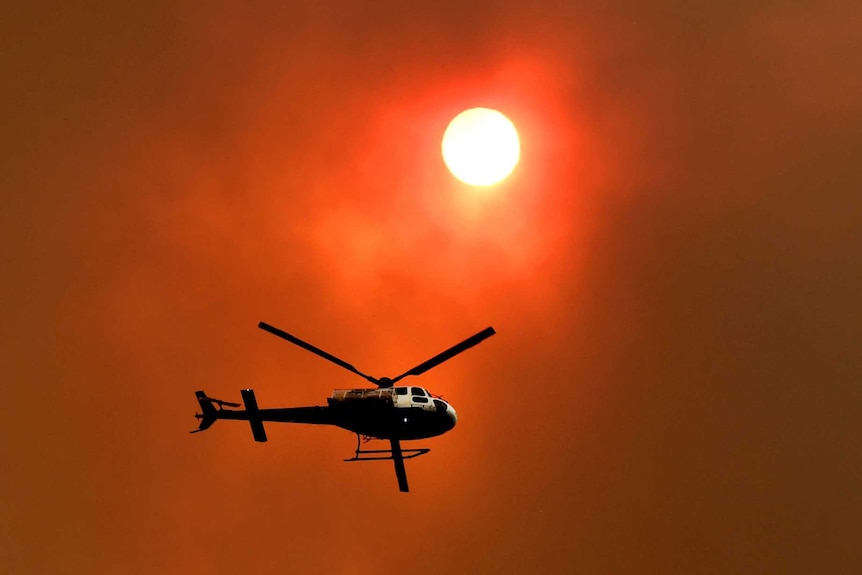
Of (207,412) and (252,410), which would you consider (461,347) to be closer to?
(252,410)

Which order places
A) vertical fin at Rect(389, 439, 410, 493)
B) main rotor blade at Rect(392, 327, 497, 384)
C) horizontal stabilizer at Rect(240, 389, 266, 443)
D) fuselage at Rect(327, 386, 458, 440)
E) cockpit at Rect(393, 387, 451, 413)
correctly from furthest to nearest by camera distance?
horizontal stabilizer at Rect(240, 389, 266, 443) < vertical fin at Rect(389, 439, 410, 493) < cockpit at Rect(393, 387, 451, 413) < fuselage at Rect(327, 386, 458, 440) < main rotor blade at Rect(392, 327, 497, 384)

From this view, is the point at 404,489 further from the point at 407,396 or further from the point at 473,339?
the point at 473,339

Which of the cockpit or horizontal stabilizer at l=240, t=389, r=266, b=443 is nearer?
the cockpit

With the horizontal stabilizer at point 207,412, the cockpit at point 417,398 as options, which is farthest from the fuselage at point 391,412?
the horizontal stabilizer at point 207,412

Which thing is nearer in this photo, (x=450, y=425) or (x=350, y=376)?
(x=450, y=425)

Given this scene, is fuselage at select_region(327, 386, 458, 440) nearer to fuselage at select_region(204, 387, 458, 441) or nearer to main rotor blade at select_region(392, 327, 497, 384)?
fuselage at select_region(204, 387, 458, 441)

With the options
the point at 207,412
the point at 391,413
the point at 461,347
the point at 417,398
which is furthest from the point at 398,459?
the point at 207,412

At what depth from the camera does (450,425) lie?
16.2 meters

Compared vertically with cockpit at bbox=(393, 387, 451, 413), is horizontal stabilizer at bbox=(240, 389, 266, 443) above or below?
above

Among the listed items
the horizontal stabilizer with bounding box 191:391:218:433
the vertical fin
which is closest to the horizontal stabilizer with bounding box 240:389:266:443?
the horizontal stabilizer with bounding box 191:391:218:433

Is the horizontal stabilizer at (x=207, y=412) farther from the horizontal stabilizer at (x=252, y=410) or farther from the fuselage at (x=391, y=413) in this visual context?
the fuselage at (x=391, y=413)

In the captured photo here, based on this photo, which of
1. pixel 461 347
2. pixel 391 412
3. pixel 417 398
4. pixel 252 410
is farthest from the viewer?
pixel 252 410

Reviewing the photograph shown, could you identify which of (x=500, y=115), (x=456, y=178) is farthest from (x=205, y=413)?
(x=500, y=115)

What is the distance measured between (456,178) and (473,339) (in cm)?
761
